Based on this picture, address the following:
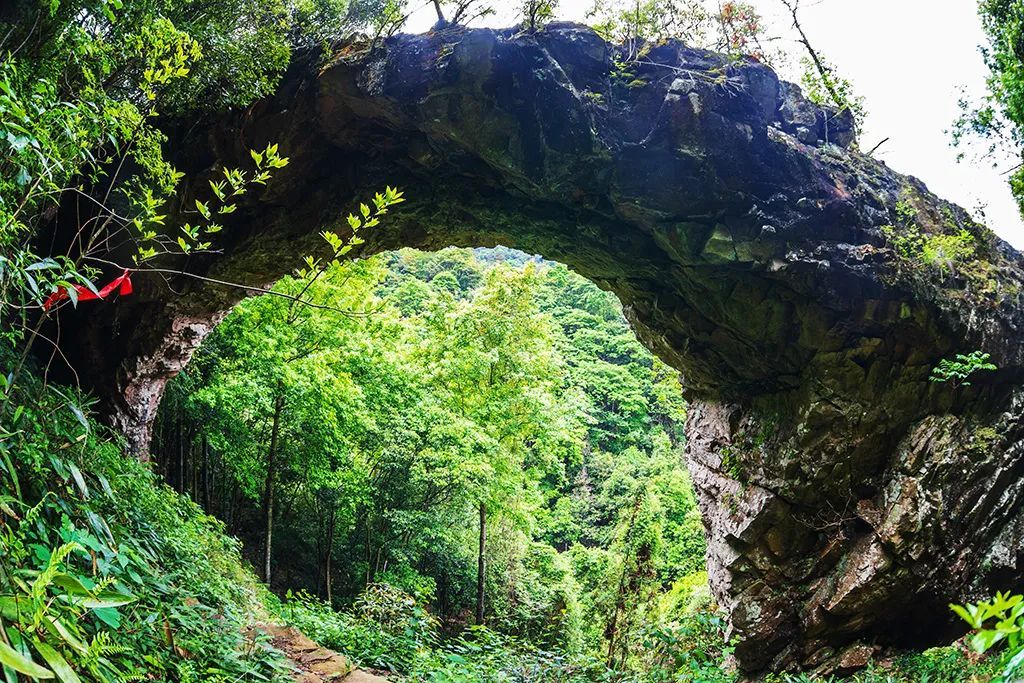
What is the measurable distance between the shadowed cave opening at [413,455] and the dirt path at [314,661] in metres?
2.33

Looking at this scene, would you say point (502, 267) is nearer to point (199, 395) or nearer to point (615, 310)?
point (199, 395)

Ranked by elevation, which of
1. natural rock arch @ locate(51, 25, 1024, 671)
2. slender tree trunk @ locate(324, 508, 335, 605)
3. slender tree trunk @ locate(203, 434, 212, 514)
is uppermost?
natural rock arch @ locate(51, 25, 1024, 671)

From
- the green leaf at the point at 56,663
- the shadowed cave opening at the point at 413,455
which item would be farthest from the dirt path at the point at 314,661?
the green leaf at the point at 56,663

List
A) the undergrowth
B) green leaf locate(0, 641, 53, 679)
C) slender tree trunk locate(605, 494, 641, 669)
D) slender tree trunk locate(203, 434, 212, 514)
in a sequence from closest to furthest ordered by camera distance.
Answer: green leaf locate(0, 641, 53, 679) → the undergrowth → slender tree trunk locate(605, 494, 641, 669) → slender tree trunk locate(203, 434, 212, 514)

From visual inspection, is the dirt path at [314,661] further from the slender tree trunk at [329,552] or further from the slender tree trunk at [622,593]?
the slender tree trunk at [329,552]

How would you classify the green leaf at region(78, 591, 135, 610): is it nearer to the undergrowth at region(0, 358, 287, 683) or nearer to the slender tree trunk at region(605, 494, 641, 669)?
the undergrowth at region(0, 358, 287, 683)

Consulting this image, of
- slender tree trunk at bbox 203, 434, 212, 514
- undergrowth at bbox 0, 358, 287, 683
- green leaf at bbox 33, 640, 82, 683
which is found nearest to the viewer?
green leaf at bbox 33, 640, 82, 683

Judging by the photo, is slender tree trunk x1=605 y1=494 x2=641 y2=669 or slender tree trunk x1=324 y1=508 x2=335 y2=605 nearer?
slender tree trunk x1=605 y1=494 x2=641 y2=669

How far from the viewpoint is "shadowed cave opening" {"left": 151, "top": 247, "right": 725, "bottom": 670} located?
10.3 metres

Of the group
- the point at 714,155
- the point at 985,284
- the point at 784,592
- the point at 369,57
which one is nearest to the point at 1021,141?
the point at 985,284

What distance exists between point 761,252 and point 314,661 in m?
5.34

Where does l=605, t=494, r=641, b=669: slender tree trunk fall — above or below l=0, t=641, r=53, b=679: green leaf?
below

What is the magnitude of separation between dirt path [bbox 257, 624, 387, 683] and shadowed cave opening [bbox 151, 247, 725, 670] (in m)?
2.33

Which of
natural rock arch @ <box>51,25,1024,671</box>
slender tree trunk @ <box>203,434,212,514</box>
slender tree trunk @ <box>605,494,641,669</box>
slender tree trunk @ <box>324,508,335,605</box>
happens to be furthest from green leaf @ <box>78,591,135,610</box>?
slender tree trunk @ <box>324,508,335,605</box>
